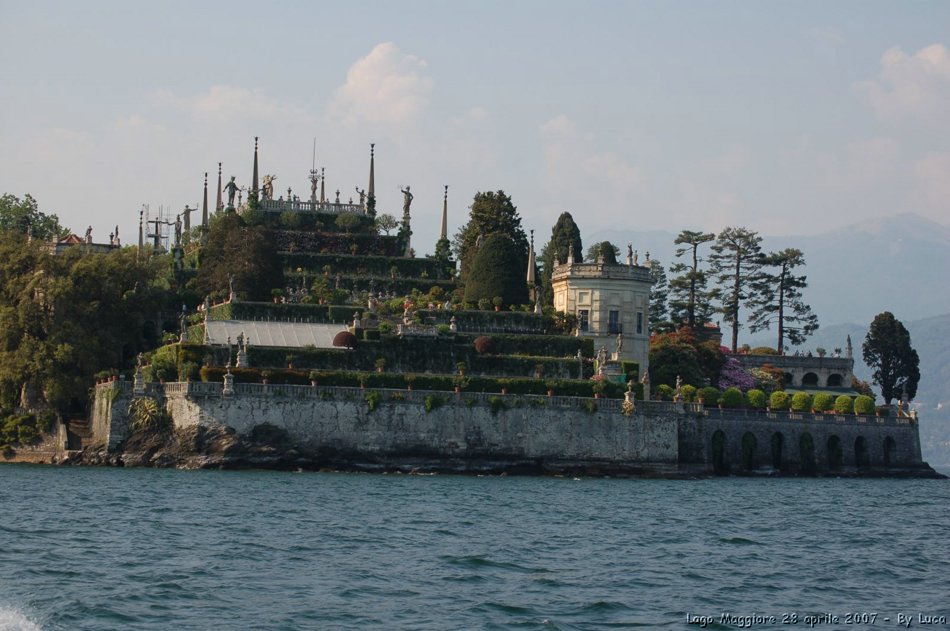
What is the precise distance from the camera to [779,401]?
336 ft

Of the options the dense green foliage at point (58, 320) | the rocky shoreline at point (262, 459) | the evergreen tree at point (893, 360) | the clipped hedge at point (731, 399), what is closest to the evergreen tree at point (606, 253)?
the clipped hedge at point (731, 399)

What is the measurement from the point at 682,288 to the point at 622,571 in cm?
8036

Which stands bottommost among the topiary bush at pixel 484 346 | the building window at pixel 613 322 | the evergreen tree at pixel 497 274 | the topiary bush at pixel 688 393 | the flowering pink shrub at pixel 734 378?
the topiary bush at pixel 688 393

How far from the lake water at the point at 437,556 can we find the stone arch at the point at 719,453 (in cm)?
1851

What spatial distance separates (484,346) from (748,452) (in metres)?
17.0

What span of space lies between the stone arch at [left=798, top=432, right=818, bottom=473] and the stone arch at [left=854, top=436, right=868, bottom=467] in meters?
3.95

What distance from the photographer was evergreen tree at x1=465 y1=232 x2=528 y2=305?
4075 inches

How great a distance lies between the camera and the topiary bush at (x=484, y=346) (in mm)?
92688

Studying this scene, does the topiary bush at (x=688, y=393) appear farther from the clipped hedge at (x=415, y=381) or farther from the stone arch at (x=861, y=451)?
the stone arch at (x=861, y=451)

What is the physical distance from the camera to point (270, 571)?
4462 cm

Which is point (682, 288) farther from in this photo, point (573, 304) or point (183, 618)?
point (183, 618)

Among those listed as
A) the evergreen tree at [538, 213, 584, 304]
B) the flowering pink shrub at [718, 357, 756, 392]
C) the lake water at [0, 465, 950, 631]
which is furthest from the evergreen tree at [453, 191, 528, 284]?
the lake water at [0, 465, 950, 631]

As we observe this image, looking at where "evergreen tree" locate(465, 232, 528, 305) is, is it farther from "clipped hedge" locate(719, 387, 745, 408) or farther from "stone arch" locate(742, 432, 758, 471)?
"stone arch" locate(742, 432, 758, 471)

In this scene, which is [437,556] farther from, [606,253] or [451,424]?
[606,253]
